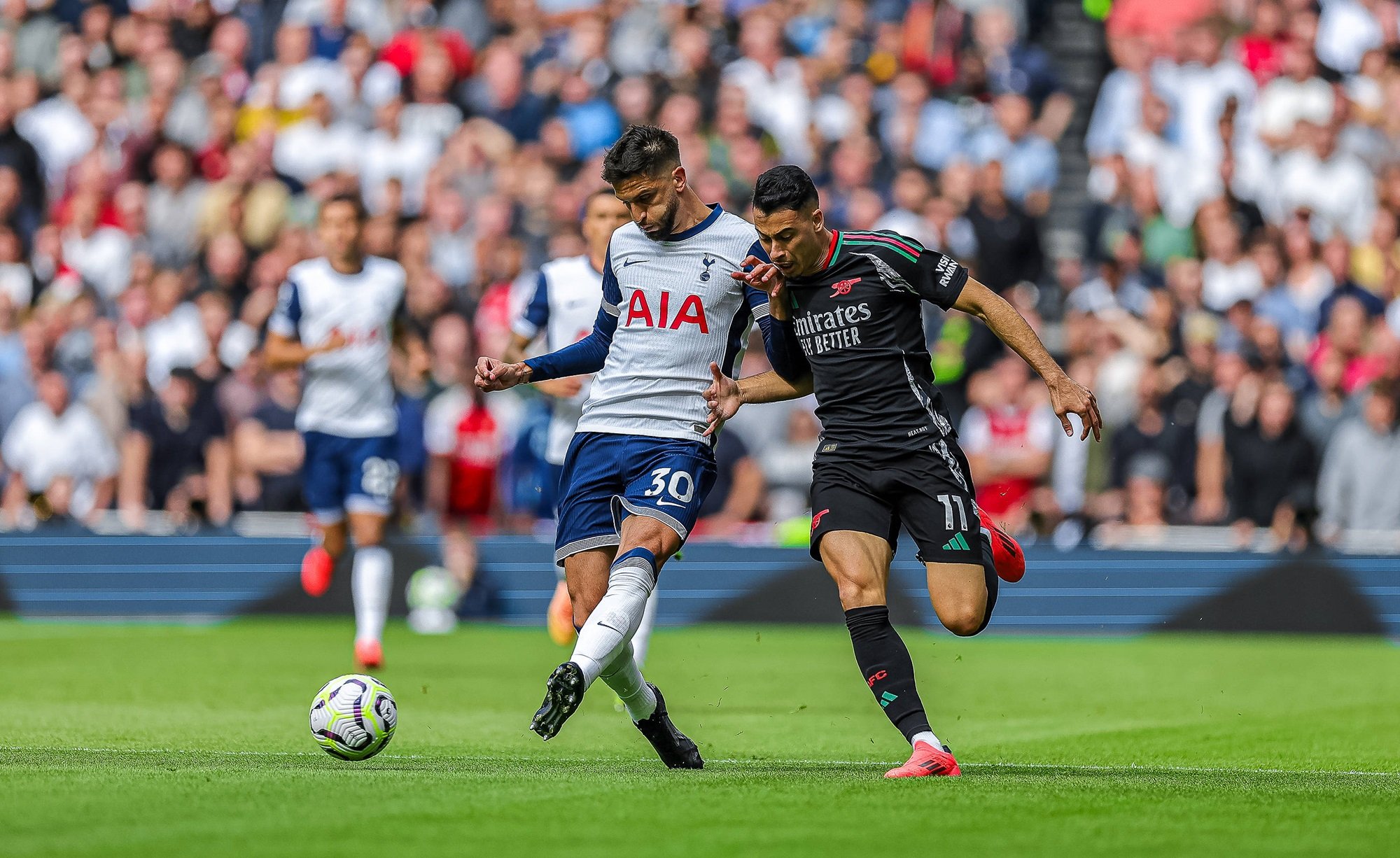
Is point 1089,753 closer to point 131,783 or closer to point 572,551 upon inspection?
point 572,551

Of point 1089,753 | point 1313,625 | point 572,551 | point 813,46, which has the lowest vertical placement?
point 1313,625

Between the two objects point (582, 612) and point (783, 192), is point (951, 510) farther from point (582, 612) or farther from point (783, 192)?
point (582, 612)

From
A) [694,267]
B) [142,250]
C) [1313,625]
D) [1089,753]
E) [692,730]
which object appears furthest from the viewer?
[142,250]

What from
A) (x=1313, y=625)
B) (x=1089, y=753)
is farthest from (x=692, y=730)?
(x=1313, y=625)

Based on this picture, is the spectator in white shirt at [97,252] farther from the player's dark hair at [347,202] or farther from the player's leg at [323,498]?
the player's dark hair at [347,202]

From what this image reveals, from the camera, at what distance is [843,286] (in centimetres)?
812

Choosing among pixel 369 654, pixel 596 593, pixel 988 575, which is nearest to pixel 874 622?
pixel 988 575

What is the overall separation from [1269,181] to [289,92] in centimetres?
1071

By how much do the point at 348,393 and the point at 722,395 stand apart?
5.80 metres

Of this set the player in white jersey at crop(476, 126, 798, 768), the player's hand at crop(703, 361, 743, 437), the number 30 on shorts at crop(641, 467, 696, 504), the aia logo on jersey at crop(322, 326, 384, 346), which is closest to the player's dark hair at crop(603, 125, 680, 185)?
the player in white jersey at crop(476, 126, 798, 768)

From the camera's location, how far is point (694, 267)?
8.19m

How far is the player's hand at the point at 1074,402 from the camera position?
757cm

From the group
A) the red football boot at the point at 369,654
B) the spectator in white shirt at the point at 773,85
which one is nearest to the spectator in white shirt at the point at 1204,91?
the spectator in white shirt at the point at 773,85

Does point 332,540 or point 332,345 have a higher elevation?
point 332,345
